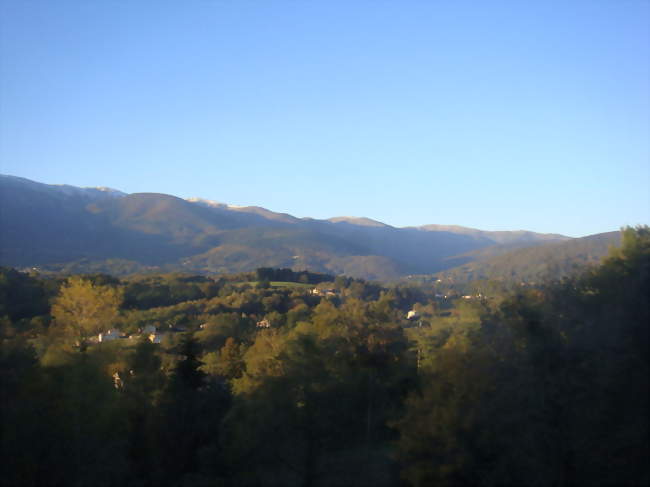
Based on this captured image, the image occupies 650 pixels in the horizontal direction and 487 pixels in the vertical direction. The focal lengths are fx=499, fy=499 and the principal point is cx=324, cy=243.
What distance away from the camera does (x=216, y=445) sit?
16.2 m

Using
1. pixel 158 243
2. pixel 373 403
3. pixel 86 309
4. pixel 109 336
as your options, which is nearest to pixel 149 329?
pixel 109 336

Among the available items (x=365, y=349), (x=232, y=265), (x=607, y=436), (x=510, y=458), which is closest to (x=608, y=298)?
(x=607, y=436)

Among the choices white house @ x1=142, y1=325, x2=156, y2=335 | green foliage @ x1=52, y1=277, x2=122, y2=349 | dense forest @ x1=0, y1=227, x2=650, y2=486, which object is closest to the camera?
dense forest @ x1=0, y1=227, x2=650, y2=486

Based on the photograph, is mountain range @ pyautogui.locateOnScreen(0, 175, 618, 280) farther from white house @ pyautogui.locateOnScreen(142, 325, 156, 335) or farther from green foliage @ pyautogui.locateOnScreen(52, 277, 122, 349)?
green foliage @ pyautogui.locateOnScreen(52, 277, 122, 349)

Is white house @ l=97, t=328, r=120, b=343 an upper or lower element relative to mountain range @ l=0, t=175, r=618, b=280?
lower

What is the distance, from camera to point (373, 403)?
19688mm

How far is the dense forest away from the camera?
12273 mm

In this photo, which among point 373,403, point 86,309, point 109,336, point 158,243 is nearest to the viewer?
point 373,403

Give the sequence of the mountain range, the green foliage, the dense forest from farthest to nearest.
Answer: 1. the mountain range
2. the green foliage
3. the dense forest

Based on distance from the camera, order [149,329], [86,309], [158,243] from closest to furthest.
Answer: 1. [86,309]
2. [149,329]
3. [158,243]

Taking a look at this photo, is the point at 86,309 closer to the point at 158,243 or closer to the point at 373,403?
the point at 373,403

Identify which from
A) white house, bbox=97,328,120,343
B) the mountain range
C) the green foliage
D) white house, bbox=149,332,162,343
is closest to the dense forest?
white house, bbox=97,328,120,343

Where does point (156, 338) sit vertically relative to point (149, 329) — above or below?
above

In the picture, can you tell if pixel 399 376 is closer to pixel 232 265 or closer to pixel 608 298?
pixel 608 298
